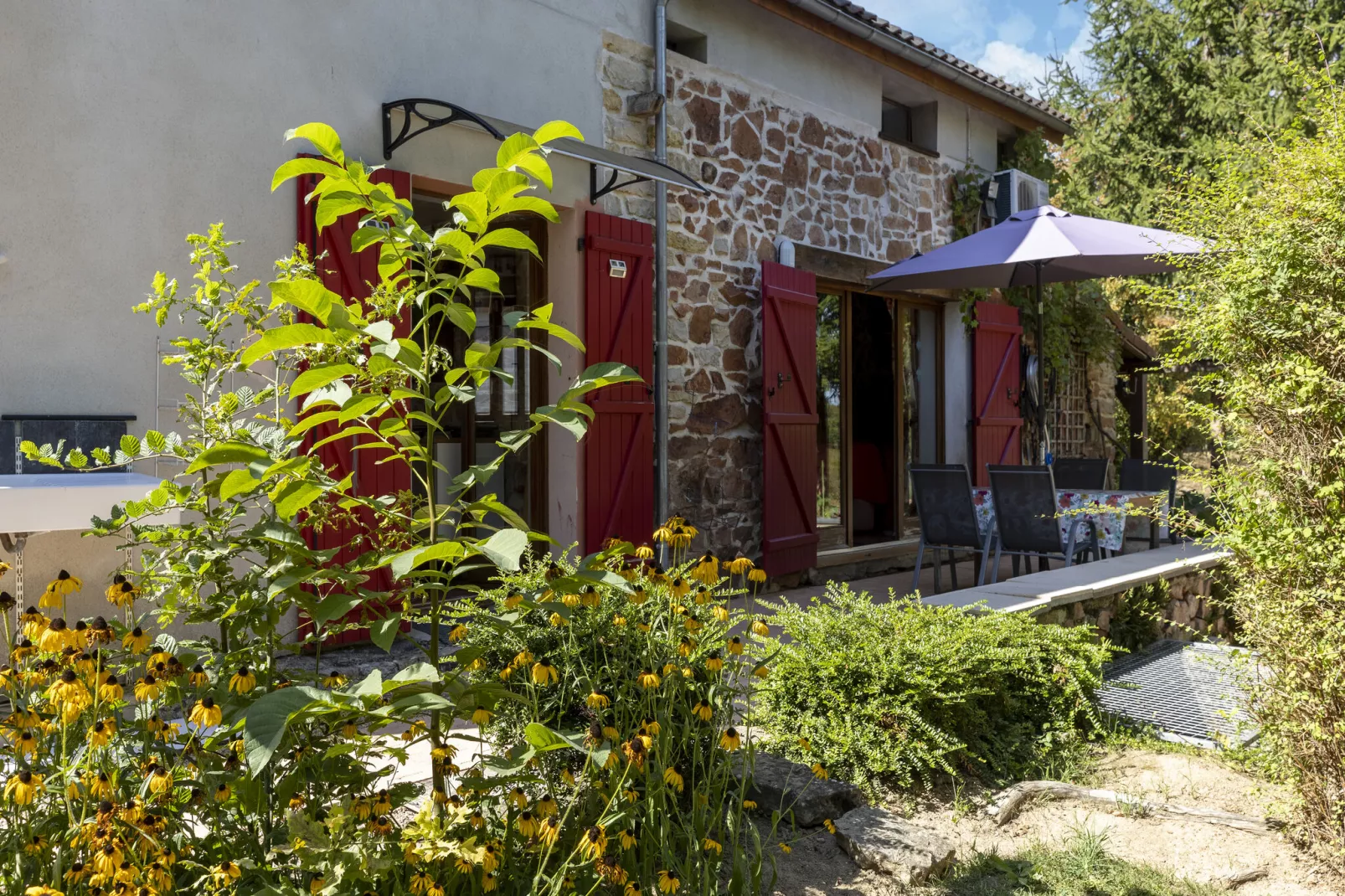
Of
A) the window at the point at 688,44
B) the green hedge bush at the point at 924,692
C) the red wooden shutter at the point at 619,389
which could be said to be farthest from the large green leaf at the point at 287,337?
the window at the point at 688,44

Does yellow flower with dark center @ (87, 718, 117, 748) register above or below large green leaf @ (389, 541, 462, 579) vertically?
below

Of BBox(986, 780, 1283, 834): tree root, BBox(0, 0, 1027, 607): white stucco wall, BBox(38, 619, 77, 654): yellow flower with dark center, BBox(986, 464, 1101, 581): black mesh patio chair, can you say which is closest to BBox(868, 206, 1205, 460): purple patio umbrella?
BBox(986, 464, 1101, 581): black mesh patio chair

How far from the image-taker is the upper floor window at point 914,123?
26.9 ft

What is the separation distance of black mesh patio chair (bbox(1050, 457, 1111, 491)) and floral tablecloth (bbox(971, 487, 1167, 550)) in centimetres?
138

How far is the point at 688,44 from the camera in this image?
646 centimetres

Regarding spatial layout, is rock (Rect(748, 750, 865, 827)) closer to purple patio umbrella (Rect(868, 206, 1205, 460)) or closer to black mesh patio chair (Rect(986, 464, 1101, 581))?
black mesh patio chair (Rect(986, 464, 1101, 581))

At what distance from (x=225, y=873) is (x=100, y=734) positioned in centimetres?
26

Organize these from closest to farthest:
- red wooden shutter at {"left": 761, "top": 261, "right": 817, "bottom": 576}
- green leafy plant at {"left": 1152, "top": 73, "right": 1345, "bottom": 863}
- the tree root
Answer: green leafy plant at {"left": 1152, "top": 73, "right": 1345, "bottom": 863}, the tree root, red wooden shutter at {"left": 761, "top": 261, "right": 817, "bottom": 576}

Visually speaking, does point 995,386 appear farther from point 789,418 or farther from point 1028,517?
point 1028,517

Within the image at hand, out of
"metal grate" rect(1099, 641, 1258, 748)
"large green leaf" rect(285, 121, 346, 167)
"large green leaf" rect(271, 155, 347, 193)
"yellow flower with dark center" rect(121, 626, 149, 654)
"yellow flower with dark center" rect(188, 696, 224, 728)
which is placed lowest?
"metal grate" rect(1099, 641, 1258, 748)

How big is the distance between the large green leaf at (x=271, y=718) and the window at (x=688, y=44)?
5.67 m

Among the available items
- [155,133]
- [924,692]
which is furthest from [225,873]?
[155,133]

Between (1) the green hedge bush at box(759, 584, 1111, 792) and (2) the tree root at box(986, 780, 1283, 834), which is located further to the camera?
(1) the green hedge bush at box(759, 584, 1111, 792)

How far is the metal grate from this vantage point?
11.2 feet
